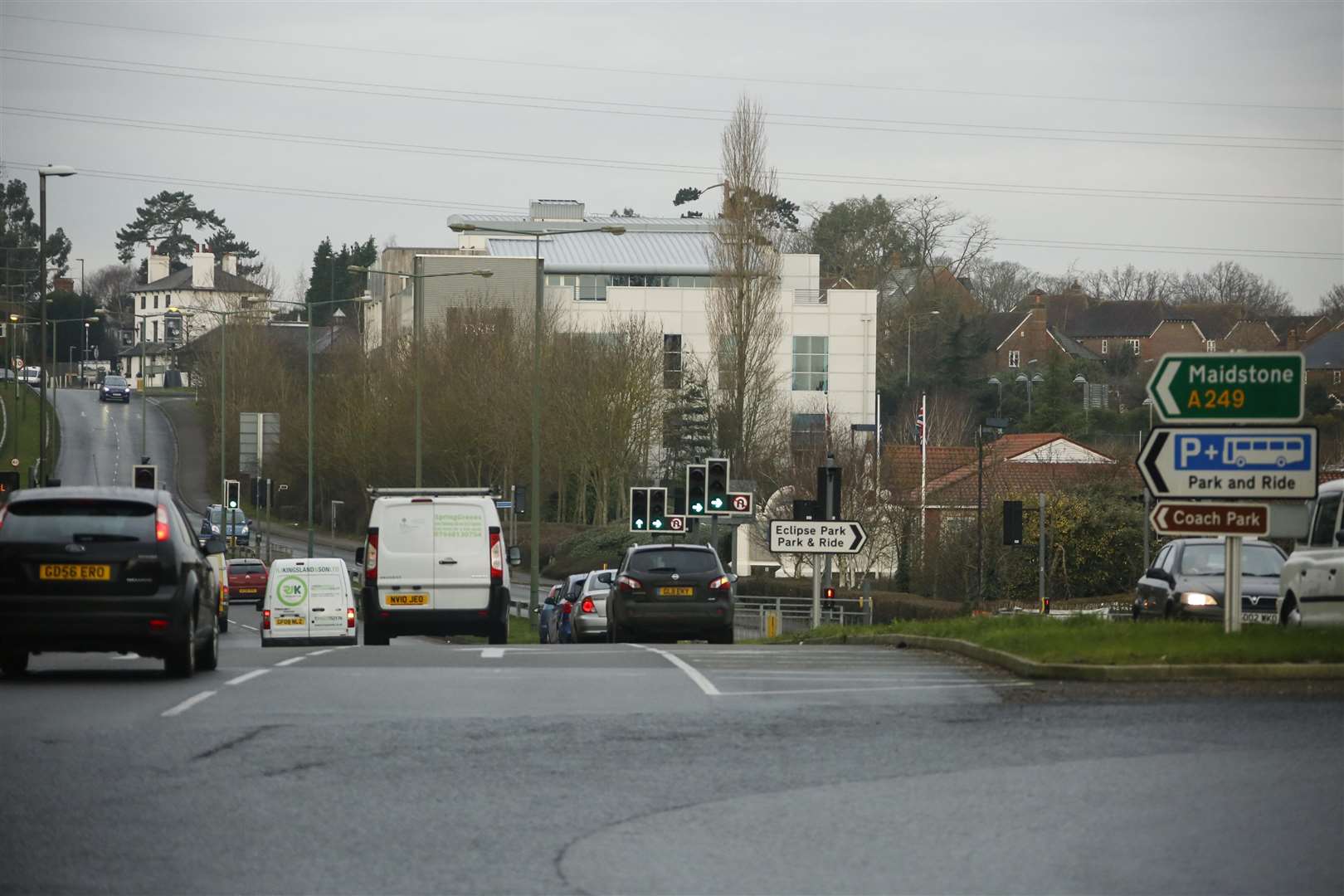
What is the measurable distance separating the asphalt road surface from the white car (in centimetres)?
428

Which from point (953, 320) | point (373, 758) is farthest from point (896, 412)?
point (373, 758)

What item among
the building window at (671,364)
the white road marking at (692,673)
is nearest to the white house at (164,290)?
the building window at (671,364)

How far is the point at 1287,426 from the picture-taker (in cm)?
1627

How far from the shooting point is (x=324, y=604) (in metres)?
37.6

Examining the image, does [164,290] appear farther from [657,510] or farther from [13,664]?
[13,664]

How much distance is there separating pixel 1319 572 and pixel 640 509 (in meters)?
19.4

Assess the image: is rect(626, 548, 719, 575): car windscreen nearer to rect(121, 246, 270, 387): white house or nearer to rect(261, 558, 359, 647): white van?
rect(261, 558, 359, 647): white van

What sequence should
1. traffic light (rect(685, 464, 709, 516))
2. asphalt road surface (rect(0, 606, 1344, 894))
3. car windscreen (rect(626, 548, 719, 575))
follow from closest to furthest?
asphalt road surface (rect(0, 606, 1344, 894)) → car windscreen (rect(626, 548, 719, 575)) → traffic light (rect(685, 464, 709, 516))

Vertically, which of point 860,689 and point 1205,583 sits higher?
point 1205,583

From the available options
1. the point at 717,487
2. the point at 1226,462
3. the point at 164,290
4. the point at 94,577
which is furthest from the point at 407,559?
the point at 164,290

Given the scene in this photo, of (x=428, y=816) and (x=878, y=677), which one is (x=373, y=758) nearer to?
(x=428, y=816)

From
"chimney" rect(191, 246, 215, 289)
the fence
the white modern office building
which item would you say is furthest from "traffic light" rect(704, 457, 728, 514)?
"chimney" rect(191, 246, 215, 289)

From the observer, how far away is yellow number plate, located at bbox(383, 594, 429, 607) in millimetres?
26281

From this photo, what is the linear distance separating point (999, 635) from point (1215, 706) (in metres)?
5.32
